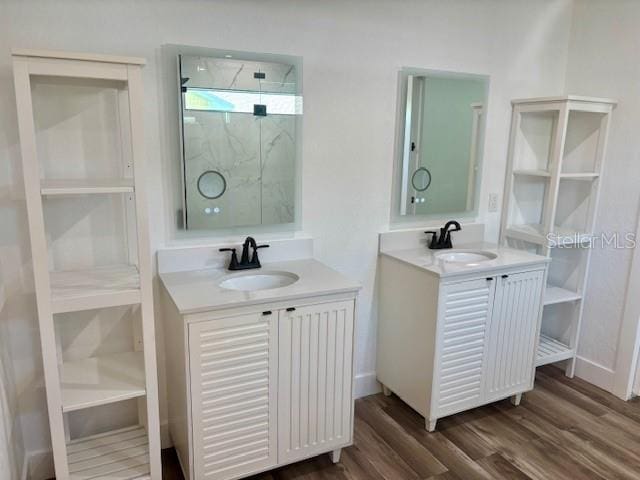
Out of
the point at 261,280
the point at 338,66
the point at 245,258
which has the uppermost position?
the point at 338,66

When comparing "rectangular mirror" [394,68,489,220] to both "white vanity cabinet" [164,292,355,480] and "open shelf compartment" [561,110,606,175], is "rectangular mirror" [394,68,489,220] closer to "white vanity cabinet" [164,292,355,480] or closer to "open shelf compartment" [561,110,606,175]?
"open shelf compartment" [561,110,606,175]

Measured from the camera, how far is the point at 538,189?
3.13 metres

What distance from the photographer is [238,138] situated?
2160 mm

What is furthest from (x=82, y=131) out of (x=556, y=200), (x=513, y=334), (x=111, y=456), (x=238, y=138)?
(x=556, y=200)

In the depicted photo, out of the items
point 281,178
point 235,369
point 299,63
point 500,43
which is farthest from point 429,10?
point 235,369

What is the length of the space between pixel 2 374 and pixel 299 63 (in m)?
1.78

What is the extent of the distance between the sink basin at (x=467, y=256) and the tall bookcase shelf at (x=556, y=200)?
35 centimetres

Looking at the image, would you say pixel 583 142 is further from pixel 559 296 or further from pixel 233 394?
Answer: pixel 233 394

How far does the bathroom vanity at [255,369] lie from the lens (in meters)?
1.81

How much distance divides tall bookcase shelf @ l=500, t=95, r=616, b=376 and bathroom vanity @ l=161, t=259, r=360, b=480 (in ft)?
4.79

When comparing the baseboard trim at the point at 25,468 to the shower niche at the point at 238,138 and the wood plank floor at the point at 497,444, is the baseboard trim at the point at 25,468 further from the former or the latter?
the shower niche at the point at 238,138

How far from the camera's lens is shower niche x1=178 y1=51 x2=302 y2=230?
206cm

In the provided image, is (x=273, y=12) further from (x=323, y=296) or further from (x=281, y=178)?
(x=323, y=296)

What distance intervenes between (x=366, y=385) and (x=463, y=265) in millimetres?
940
